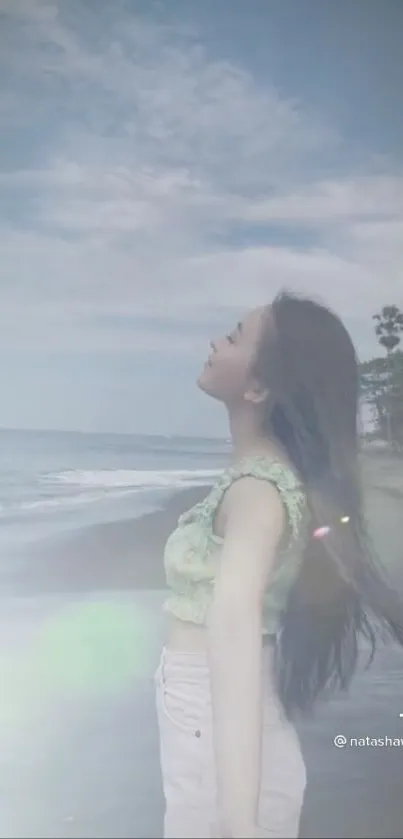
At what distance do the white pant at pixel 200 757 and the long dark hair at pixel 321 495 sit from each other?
2.2 inches

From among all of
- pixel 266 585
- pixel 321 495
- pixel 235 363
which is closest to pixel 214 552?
pixel 266 585

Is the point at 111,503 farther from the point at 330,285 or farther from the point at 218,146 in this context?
the point at 218,146

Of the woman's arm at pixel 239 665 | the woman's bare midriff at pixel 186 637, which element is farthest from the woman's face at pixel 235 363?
the woman's bare midriff at pixel 186 637

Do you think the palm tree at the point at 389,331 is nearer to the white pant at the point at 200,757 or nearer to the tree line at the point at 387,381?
the tree line at the point at 387,381

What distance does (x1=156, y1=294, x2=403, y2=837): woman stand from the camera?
45.4 inches

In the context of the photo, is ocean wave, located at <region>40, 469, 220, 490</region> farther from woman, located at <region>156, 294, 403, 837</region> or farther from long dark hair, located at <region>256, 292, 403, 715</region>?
long dark hair, located at <region>256, 292, 403, 715</region>

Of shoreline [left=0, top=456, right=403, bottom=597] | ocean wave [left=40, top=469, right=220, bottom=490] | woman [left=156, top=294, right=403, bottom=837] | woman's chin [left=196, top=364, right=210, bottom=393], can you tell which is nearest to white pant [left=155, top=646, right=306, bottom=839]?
woman [left=156, top=294, right=403, bottom=837]

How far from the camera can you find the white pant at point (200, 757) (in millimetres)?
1181

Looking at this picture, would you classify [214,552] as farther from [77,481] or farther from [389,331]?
[389,331]

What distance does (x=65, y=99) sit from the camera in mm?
1471

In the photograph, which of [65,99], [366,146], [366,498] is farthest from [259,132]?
[366,498]

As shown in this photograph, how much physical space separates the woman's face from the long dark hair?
21 mm

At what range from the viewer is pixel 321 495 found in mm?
1269

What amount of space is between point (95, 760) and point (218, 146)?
96 cm
